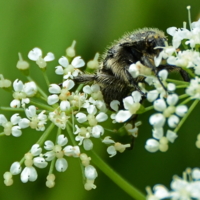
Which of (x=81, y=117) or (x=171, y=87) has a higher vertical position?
(x=171, y=87)

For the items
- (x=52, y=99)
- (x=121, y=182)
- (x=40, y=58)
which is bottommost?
(x=121, y=182)

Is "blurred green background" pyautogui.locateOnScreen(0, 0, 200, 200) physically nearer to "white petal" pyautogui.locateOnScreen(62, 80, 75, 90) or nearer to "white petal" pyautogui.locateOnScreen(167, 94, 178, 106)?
"white petal" pyautogui.locateOnScreen(62, 80, 75, 90)

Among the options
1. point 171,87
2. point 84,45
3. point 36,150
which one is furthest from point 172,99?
point 84,45

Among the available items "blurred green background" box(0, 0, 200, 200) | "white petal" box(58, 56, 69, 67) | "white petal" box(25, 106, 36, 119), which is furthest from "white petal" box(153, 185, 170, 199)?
"blurred green background" box(0, 0, 200, 200)

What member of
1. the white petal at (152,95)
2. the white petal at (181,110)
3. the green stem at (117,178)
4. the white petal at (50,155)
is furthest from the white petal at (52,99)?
the white petal at (181,110)

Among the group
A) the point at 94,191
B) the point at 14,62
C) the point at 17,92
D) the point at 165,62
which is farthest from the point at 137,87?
the point at 14,62

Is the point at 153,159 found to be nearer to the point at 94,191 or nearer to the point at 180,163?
the point at 180,163

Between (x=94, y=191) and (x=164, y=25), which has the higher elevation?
(x=164, y=25)

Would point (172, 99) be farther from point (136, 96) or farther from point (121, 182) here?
point (121, 182)

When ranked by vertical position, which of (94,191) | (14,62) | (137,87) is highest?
(137,87)
